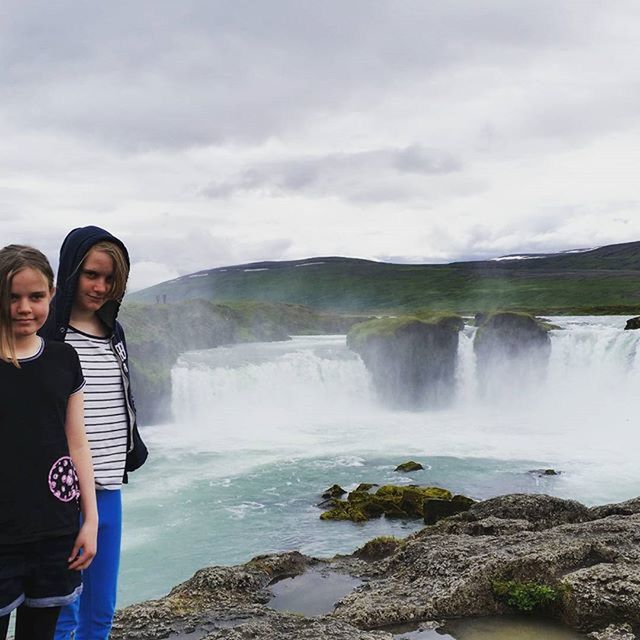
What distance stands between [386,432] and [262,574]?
83.3 feet

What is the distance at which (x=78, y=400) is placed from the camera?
394cm

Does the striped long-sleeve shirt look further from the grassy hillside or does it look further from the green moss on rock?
the grassy hillside

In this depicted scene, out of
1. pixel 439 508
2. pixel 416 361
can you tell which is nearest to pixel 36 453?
pixel 439 508

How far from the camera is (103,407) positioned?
439cm

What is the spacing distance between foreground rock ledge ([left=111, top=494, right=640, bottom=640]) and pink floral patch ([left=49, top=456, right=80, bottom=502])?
153 inches

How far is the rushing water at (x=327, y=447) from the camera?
1886cm

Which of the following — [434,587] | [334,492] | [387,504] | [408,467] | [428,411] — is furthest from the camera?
[428,411]

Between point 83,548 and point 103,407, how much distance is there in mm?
929

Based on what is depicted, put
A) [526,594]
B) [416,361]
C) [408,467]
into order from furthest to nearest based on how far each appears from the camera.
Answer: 1. [416,361]
2. [408,467]
3. [526,594]

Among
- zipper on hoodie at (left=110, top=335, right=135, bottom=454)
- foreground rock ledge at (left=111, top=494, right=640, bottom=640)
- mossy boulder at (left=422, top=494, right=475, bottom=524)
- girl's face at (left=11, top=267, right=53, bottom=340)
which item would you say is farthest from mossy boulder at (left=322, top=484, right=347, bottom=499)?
girl's face at (left=11, top=267, right=53, bottom=340)

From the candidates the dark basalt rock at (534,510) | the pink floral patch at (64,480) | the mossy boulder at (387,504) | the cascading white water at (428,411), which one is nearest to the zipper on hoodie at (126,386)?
the pink floral patch at (64,480)

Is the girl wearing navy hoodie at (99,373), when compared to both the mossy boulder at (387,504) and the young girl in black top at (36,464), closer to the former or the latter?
the young girl in black top at (36,464)

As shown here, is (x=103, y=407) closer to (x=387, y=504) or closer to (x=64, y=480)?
(x=64, y=480)

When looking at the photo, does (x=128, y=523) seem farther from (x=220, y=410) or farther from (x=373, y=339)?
(x=373, y=339)
